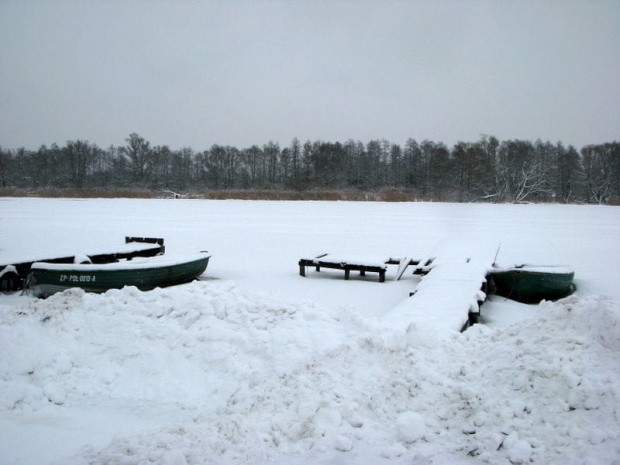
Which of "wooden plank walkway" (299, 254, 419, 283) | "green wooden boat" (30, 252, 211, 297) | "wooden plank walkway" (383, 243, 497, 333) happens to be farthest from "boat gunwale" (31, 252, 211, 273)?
"wooden plank walkway" (383, 243, 497, 333)

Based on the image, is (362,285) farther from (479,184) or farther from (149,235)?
(479,184)

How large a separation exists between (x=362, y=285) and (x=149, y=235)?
994 cm

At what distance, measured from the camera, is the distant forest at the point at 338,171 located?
5609 centimetres

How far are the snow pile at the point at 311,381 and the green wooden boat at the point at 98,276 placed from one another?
292 cm

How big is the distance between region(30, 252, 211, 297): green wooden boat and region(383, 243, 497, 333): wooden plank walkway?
A: 5.07 m

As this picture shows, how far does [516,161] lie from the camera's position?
5903cm

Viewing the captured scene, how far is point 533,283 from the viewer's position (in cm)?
912

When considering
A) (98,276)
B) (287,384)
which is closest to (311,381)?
(287,384)

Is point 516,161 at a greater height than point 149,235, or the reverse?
point 516,161

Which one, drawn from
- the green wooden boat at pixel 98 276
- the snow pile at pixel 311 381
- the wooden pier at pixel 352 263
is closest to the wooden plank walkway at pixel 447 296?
the snow pile at pixel 311 381

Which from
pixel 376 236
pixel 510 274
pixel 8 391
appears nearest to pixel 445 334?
pixel 8 391

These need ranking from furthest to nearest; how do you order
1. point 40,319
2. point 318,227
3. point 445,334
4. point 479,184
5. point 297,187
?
1. point 297,187
2. point 479,184
3. point 318,227
4. point 40,319
5. point 445,334

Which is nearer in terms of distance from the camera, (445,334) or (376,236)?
(445,334)

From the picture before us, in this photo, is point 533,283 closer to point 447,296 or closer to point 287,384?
point 447,296
